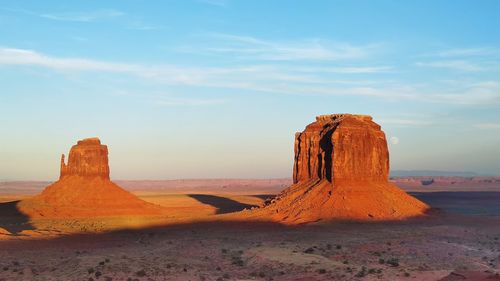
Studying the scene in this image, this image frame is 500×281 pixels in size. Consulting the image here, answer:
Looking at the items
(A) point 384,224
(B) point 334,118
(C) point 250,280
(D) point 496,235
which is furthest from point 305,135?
(C) point 250,280

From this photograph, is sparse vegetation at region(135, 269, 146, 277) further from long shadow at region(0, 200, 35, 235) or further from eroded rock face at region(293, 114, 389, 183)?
eroded rock face at region(293, 114, 389, 183)

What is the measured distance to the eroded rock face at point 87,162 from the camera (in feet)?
243

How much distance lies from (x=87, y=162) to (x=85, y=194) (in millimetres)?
5562

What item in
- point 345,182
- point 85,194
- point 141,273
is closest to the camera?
point 141,273

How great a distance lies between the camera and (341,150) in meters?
52.0

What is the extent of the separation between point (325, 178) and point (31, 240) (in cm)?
2872

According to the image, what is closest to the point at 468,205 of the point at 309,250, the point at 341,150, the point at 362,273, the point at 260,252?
the point at 341,150

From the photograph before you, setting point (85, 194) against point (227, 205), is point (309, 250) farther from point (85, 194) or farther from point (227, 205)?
point (227, 205)

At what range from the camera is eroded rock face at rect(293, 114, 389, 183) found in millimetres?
52094

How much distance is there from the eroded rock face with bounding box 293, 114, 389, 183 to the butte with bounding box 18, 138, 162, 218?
2273 centimetres

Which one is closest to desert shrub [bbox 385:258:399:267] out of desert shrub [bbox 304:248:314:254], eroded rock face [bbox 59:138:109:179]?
desert shrub [bbox 304:248:314:254]

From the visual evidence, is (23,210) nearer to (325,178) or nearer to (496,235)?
(325,178)

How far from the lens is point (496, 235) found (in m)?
39.4

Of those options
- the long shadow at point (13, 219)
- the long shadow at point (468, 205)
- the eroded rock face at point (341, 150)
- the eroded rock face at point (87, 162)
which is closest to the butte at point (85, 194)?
the eroded rock face at point (87, 162)
